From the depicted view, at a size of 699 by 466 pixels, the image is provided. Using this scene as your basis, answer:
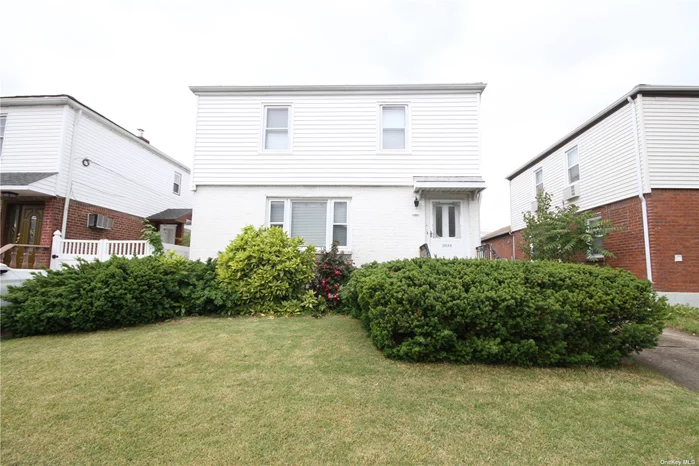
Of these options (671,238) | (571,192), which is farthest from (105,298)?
(571,192)

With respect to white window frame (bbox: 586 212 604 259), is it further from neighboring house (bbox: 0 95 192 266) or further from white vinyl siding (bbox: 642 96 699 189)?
neighboring house (bbox: 0 95 192 266)

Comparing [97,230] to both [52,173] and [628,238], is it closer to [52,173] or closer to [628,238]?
[52,173]

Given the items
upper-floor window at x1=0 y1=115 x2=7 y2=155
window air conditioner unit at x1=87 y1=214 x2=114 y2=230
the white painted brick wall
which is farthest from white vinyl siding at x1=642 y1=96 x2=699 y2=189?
upper-floor window at x1=0 y1=115 x2=7 y2=155

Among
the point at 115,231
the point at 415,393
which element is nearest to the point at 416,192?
the point at 415,393

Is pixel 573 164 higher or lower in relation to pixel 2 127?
lower

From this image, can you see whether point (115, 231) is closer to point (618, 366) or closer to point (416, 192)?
point (416, 192)

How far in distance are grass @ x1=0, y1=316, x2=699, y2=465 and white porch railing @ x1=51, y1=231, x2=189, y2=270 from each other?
17.4 ft

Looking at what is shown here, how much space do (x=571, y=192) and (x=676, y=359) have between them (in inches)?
352

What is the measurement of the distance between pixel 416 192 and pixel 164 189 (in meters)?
13.1

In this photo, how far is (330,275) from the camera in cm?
739

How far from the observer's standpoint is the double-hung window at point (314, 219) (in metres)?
8.86

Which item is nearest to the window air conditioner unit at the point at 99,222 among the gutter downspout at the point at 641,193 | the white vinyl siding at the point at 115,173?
the white vinyl siding at the point at 115,173

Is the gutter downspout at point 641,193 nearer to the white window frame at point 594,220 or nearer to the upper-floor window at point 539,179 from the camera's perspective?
the white window frame at point 594,220

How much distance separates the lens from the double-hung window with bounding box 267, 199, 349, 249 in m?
8.86
